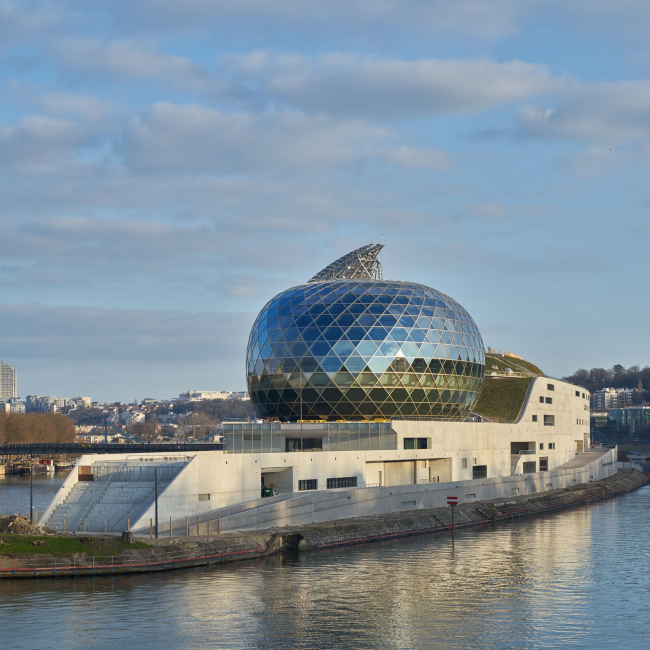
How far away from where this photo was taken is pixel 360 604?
1773 inches

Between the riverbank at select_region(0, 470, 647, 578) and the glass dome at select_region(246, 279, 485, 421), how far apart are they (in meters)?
14.2

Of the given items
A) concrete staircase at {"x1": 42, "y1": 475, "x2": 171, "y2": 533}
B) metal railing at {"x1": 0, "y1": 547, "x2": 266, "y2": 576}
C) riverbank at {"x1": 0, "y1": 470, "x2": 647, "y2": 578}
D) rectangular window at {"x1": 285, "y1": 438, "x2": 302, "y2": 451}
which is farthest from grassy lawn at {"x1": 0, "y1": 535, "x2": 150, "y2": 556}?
rectangular window at {"x1": 285, "y1": 438, "x2": 302, "y2": 451}

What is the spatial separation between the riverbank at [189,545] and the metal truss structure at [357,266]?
127ft

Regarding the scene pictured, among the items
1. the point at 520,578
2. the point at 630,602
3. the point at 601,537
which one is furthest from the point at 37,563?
the point at 601,537

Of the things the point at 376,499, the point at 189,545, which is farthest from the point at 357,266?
the point at 189,545

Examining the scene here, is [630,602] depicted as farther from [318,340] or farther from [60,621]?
[318,340]

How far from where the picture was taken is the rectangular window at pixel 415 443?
8843cm

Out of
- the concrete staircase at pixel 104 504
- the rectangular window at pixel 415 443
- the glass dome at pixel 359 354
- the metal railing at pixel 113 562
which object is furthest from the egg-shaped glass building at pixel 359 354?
the metal railing at pixel 113 562

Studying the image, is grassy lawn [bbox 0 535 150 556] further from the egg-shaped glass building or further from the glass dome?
the glass dome

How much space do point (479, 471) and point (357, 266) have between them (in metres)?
29.8

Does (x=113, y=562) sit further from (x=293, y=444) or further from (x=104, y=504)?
(x=293, y=444)

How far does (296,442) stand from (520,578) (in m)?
36.5

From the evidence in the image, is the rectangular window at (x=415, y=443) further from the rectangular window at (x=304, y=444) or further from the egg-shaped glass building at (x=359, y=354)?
the rectangular window at (x=304, y=444)

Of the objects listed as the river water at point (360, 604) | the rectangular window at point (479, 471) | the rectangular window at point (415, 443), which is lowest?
the river water at point (360, 604)
